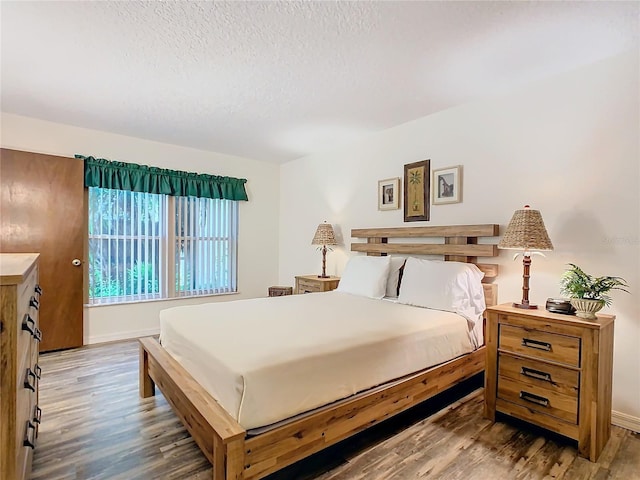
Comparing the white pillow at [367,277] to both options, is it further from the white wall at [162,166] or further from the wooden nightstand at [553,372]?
the white wall at [162,166]

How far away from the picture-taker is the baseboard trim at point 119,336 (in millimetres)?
3895

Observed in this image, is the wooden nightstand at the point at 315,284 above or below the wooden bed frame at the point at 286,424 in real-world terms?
A: above

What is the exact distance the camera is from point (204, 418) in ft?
5.03

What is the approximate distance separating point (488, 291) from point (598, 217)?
918 mm

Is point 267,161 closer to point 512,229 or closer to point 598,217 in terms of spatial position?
point 512,229

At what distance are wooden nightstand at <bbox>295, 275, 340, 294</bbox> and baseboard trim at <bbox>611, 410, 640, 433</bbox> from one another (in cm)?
257

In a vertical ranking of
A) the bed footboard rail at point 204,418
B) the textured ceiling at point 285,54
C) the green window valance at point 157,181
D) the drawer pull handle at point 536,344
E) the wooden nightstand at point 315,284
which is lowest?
the bed footboard rail at point 204,418

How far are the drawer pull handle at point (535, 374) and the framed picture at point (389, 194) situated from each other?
199cm

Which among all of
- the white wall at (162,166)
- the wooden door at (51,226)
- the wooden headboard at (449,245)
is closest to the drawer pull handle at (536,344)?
the wooden headboard at (449,245)

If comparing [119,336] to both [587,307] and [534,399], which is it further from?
[587,307]

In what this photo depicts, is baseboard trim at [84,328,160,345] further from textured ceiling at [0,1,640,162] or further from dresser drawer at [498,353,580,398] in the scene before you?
dresser drawer at [498,353,580,398]

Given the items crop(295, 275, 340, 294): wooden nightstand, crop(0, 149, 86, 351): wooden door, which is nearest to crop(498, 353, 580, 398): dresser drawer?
crop(295, 275, 340, 294): wooden nightstand

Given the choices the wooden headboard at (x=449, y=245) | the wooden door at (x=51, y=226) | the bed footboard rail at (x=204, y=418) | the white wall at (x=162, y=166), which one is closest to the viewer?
the bed footboard rail at (x=204, y=418)

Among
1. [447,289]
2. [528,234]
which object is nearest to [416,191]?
[447,289]
